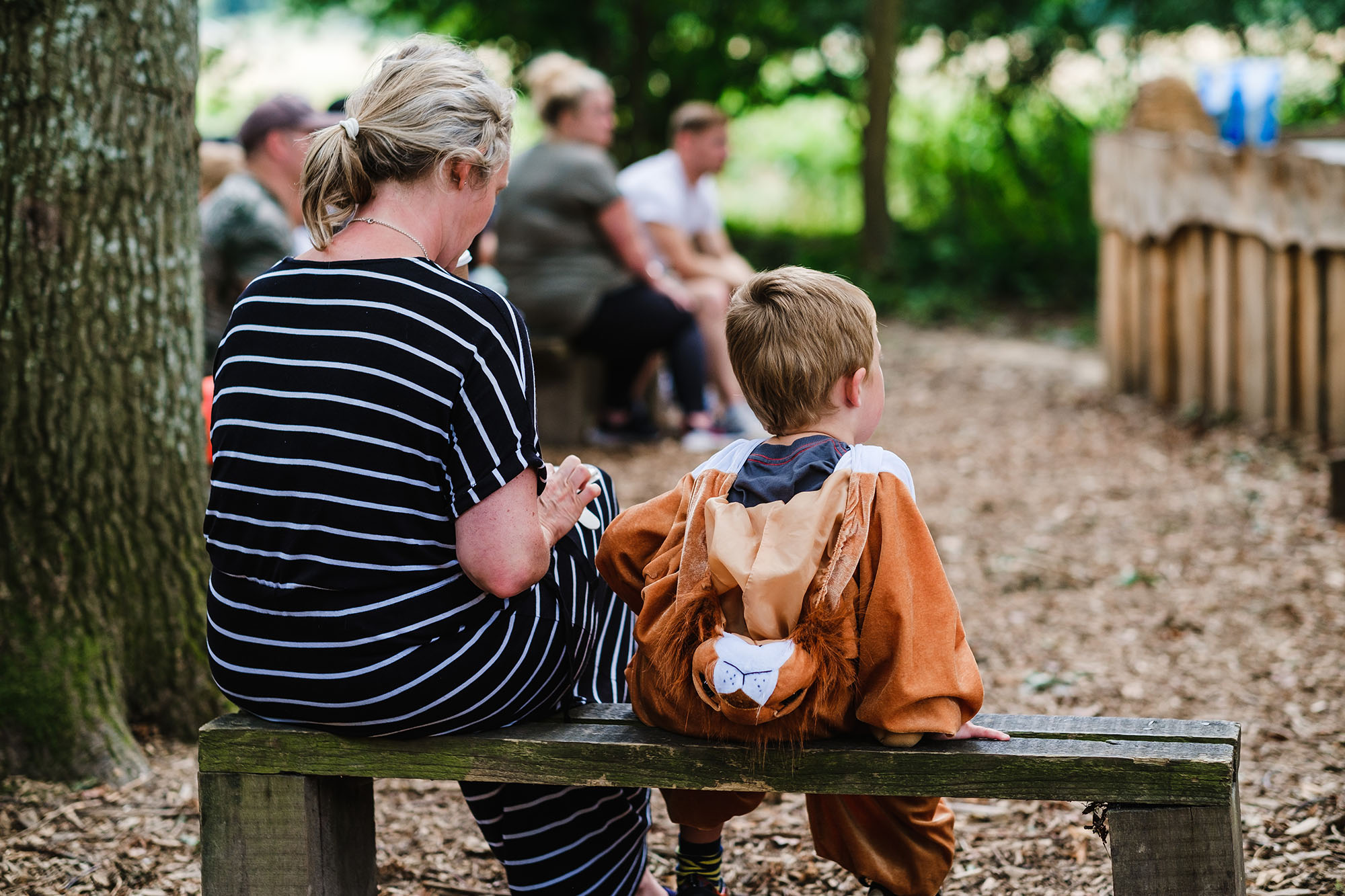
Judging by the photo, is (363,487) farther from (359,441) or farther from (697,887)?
(697,887)

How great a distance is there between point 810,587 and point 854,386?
342 millimetres

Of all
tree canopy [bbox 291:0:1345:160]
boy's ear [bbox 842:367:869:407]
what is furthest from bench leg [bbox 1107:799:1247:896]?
tree canopy [bbox 291:0:1345:160]

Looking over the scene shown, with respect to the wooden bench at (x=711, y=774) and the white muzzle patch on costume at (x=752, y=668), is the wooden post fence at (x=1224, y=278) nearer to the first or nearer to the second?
the wooden bench at (x=711, y=774)

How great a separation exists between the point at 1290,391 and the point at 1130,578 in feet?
6.57

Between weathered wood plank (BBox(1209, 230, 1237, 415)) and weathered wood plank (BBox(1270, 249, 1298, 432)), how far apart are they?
32 cm

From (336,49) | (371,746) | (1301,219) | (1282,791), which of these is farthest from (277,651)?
(336,49)

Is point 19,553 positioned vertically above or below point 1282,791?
above

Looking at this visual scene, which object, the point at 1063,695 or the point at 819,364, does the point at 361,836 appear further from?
the point at 1063,695

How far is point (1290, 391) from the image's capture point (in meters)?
5.75

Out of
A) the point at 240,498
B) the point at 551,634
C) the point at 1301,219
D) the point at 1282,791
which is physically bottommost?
the point at 1282,791

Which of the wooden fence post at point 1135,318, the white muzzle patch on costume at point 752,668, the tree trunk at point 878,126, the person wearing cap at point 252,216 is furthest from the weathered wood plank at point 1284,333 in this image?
the tree trunk at point 878,126

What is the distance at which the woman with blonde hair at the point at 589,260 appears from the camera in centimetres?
608

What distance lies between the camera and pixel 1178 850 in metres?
1.80

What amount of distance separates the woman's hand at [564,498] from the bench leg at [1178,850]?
91 centimetres
